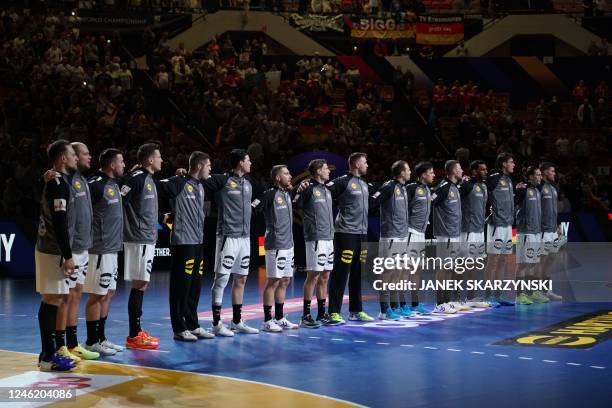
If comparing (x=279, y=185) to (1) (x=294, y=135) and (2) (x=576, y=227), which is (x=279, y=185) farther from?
(2) (x=576, y=227)

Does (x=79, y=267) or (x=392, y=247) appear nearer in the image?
(x=79, y=267)

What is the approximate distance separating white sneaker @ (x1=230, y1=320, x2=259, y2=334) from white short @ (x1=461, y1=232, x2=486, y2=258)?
4.29 meters

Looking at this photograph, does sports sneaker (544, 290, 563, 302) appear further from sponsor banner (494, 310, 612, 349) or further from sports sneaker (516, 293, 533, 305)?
sponsor banner (494, 310, 612, 349)

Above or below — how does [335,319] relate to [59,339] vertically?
below

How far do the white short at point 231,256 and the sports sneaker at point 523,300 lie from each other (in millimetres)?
5343

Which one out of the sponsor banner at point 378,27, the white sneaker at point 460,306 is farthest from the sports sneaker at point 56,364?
the sponsor banner at point 378,27

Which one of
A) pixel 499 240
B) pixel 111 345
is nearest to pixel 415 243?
pixel 499 240

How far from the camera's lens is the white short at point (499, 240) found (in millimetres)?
15555

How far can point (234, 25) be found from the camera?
3056 centimetres

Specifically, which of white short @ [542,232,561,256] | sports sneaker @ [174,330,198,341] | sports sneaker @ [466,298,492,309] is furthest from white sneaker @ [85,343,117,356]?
white short @ [542,232,561,256]

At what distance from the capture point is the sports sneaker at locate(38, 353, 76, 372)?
9664 mm

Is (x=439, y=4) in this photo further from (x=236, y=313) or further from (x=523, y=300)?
(x=236, y=313)

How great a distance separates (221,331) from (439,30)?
69.1ft

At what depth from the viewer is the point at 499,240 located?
1557 cm
